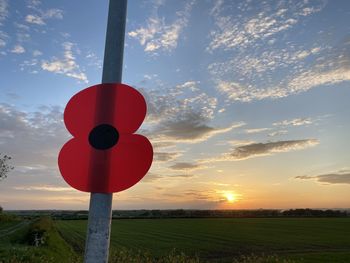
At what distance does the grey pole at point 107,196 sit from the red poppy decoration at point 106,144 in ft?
0.34

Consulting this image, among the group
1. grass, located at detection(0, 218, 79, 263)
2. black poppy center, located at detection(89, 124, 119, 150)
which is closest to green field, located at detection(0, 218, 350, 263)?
grass, located at detection(0, 218, 79, 263)

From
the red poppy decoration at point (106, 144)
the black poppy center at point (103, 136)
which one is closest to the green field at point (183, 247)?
the red poppy decoration at point (106, 144)

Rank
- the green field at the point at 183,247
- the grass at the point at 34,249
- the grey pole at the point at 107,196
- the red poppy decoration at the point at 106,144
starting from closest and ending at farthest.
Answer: the grey pole at the point at 107,196 < the red poppy decoration at the point at 106,144 < the grass at the point at 34,249 < the green field at the point at 183,247

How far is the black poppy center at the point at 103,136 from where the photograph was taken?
141 inches

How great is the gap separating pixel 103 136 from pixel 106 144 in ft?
0.32

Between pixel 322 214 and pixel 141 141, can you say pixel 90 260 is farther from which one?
pixel 322 214

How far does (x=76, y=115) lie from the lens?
3.82 metres

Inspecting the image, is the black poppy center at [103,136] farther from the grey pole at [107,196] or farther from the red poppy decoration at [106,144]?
the grey pole at [107,196]

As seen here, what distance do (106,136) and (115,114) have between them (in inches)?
8.9

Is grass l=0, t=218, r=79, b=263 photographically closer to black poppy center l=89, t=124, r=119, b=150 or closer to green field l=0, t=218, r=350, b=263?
green field l=0, t=218, r=350, b=263

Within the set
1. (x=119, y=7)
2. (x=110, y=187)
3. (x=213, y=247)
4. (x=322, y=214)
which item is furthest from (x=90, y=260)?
(x=322, y=214)

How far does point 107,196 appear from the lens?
3393mm

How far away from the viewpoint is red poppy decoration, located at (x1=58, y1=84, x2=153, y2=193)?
3508 millimetres

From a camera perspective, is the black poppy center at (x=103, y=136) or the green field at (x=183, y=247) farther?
A: the green field at (x=183, y=247)
